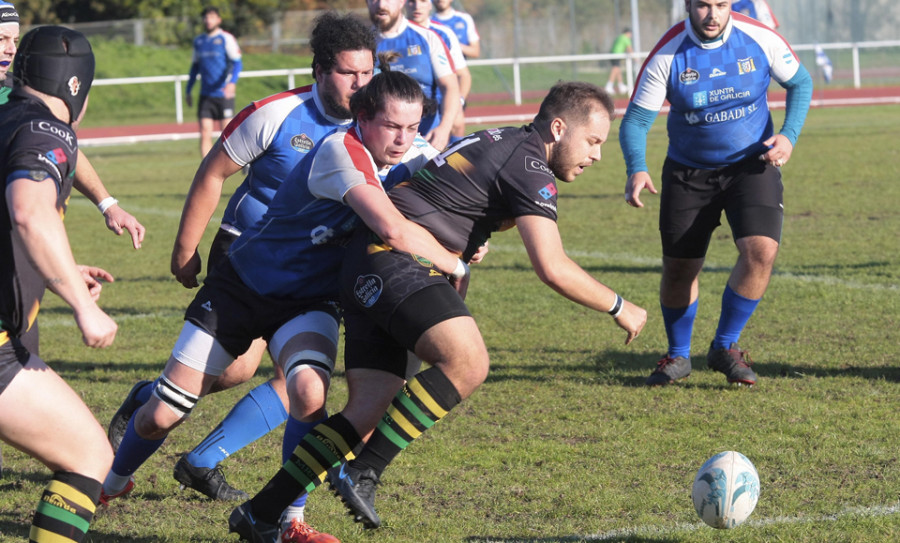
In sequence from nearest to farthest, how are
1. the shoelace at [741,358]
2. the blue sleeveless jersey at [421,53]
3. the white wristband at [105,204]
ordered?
the white wristband at [105,204], the shoelace at [741,358], the blue sleeveless jersey at [421,53]

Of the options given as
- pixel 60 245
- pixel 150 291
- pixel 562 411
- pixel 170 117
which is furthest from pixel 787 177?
pixel 170 117

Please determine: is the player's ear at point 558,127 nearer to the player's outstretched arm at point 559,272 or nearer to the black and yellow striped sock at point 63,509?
the player's outstretched arm at point 559,272

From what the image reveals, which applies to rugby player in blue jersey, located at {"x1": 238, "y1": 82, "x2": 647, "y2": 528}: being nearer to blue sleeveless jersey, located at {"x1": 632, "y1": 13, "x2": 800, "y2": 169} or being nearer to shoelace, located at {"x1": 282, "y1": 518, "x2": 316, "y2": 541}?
shoelace, located at {"x1": 282, "y1": 518, "x2": 316, "y2": 541}

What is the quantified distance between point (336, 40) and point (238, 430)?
5.26ft

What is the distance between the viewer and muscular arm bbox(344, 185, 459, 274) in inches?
147

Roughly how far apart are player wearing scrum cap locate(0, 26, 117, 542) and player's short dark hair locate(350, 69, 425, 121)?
0.97 metres

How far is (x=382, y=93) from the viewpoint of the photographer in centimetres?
391

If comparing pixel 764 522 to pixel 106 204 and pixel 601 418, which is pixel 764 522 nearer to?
pixel 601 418

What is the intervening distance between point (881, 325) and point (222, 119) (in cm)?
1299

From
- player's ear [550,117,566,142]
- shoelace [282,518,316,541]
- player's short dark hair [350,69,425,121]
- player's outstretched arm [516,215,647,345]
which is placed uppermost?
player's short dark hair [350,69,425,121]

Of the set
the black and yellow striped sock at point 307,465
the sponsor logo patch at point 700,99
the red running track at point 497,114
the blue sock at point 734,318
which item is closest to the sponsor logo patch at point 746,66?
the sponsor logo patch at point 700,99

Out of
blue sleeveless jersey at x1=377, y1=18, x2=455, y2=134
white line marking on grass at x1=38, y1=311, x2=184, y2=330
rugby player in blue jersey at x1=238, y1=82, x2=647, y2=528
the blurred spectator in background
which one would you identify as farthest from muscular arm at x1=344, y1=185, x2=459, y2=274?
the blurred spectator in background

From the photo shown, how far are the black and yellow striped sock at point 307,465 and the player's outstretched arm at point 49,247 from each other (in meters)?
1.00

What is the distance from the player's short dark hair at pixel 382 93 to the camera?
390cm
